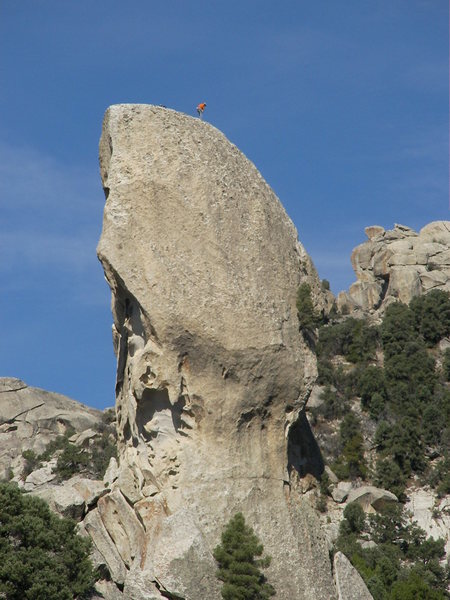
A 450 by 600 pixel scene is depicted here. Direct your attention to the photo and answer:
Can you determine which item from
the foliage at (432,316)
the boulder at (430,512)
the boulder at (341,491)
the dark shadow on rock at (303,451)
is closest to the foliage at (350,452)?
the boulder at (341,491)

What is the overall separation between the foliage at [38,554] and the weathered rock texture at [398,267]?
41.0 metres

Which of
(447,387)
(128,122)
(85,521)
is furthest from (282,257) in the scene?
(447,387)

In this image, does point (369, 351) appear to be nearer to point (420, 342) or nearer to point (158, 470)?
point (420, 342)

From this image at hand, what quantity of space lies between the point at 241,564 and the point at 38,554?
12.9 ft

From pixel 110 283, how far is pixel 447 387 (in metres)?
30.4

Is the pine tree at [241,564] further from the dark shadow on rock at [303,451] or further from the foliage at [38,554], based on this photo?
the foliage at [38,554]

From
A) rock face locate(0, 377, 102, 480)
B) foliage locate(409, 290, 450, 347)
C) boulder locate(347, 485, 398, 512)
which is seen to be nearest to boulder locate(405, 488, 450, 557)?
Answer: boulder locate(347, 485, 398, 512)

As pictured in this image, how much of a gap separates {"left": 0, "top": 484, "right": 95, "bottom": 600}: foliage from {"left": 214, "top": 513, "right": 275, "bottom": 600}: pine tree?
268 centimetres

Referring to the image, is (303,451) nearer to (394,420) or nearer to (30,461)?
(394,420)

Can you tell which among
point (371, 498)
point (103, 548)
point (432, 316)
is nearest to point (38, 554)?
point (103, 548)

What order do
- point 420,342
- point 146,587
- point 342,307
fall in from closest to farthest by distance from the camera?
point 146,587 < point 420,342 < point 342,307

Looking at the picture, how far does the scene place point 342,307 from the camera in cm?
6444

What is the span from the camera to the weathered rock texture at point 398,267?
62188mm

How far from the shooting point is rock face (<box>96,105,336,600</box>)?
71.9ft
